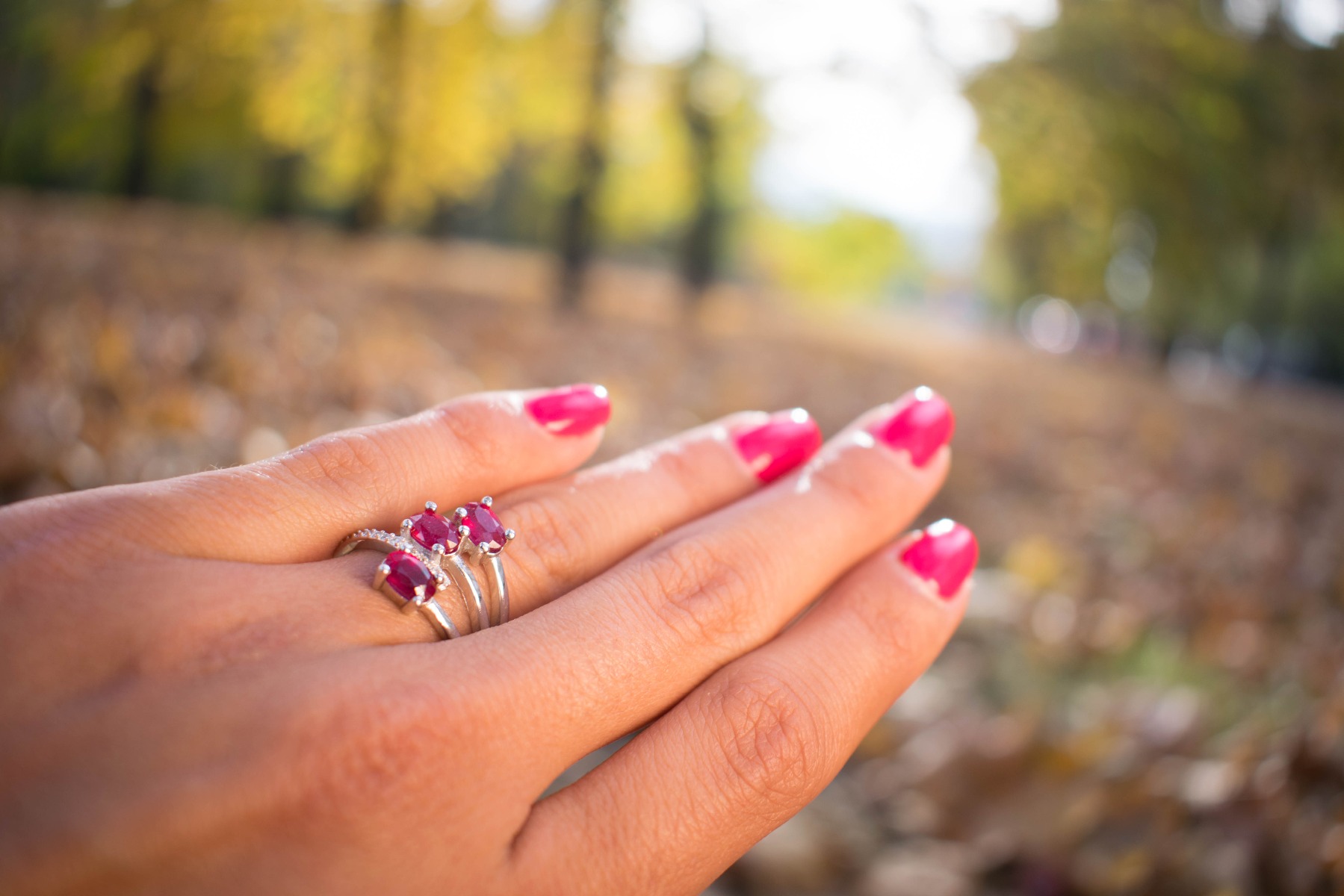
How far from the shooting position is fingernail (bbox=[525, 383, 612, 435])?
112cm

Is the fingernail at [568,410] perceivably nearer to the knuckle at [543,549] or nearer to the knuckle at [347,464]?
the knuckle at [543,549]

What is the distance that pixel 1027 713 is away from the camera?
5.38 ft

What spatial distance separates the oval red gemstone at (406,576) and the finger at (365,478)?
11 centimetres

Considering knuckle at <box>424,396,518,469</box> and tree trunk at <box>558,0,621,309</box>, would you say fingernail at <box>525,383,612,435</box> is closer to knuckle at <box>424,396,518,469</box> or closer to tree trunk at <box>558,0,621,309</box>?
knuckle at <box>424,396,518,469</box>

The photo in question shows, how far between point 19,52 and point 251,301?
176 cm

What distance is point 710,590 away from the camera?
0.95m

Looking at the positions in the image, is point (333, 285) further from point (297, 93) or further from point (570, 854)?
point (570, 854)

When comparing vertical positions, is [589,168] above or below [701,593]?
above

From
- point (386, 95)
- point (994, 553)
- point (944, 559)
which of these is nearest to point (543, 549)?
point (944, 559)

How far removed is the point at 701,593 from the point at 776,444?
0.36 m

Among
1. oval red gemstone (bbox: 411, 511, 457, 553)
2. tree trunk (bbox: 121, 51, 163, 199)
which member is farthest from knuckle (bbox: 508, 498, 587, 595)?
tree trunk (bbox: 121, 51, 163, 199)

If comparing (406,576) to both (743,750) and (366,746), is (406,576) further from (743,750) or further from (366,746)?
(743,750)

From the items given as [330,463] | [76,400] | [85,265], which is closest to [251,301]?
[85,265]

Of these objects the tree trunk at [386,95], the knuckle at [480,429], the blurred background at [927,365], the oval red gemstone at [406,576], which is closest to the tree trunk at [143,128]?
the blurred background at [927,365]
